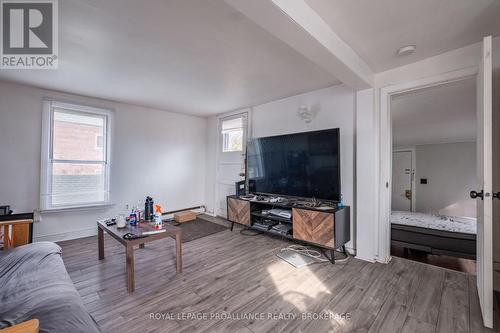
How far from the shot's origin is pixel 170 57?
2188 millimetres

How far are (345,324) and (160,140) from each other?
4067 millimetres

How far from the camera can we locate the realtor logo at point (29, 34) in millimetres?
1550

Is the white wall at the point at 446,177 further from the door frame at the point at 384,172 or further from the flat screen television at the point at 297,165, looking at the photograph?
the flat screen television at the point at 297,165

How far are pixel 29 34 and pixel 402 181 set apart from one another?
820cm

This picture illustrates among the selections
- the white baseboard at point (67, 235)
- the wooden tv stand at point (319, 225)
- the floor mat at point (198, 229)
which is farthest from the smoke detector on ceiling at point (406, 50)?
the white baseboard at point (67, 235)

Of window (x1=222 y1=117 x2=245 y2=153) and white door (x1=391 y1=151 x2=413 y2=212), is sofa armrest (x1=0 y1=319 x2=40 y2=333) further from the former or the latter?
white door (x1=391 y1=151 x2=413 y2=212)

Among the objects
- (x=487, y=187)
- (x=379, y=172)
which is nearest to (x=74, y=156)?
(x=379, y=172)

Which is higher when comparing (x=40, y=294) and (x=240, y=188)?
(x=240, y=188)

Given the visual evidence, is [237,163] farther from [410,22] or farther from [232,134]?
[410,22]

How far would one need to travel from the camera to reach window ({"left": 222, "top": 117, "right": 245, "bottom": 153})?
4230mm

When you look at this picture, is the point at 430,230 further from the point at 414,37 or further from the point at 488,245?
the point at 414,37

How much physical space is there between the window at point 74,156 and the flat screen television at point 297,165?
8.21 feet

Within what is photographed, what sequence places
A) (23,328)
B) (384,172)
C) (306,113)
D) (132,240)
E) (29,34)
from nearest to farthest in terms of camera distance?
1. (23,328)
2. (29,34)
3. (132,240)
4. (384,172)
5. (306,113)

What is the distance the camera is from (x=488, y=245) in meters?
1.45
